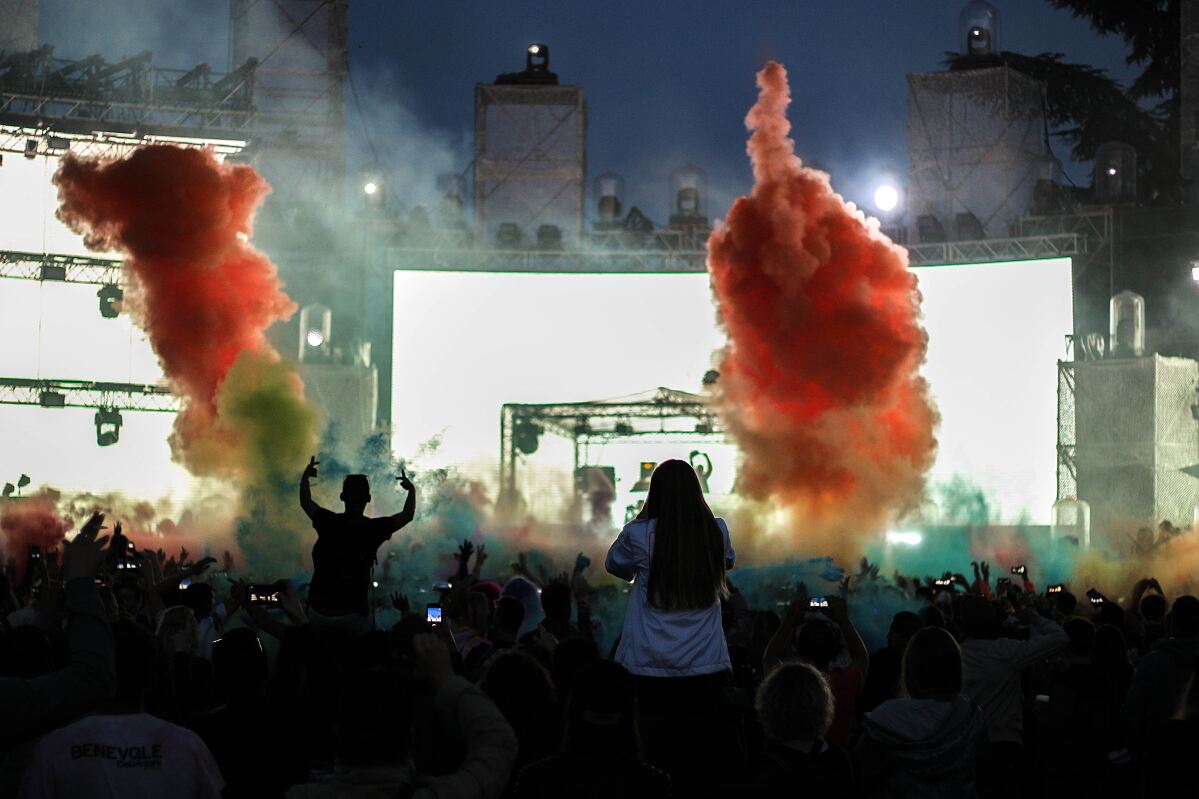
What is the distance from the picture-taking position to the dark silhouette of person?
7.56 metres

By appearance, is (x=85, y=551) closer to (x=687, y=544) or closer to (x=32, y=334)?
(x=687, y=544)

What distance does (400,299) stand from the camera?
33.7 m

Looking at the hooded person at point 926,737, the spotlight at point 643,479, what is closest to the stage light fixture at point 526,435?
the spotlight at point 643,479

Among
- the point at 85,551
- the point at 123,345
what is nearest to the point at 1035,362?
the point at 123,345

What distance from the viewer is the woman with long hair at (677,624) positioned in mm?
5500

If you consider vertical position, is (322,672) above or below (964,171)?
below

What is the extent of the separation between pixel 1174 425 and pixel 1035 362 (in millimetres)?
3088

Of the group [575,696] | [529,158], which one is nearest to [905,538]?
[529,158]

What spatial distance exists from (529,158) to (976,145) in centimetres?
1130

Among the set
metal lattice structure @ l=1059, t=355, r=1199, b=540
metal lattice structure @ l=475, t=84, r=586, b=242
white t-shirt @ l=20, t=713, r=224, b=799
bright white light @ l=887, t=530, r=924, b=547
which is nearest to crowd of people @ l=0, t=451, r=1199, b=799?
white t-shirt @ l=20, t=713, r=224, b=799

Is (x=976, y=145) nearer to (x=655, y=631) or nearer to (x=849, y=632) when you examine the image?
(x=849, y=632)

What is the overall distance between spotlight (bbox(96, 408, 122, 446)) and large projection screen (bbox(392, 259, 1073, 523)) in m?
5.86

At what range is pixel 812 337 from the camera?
2842cm

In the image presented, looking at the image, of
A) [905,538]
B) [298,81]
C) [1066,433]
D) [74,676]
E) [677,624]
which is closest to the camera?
[74,676]
